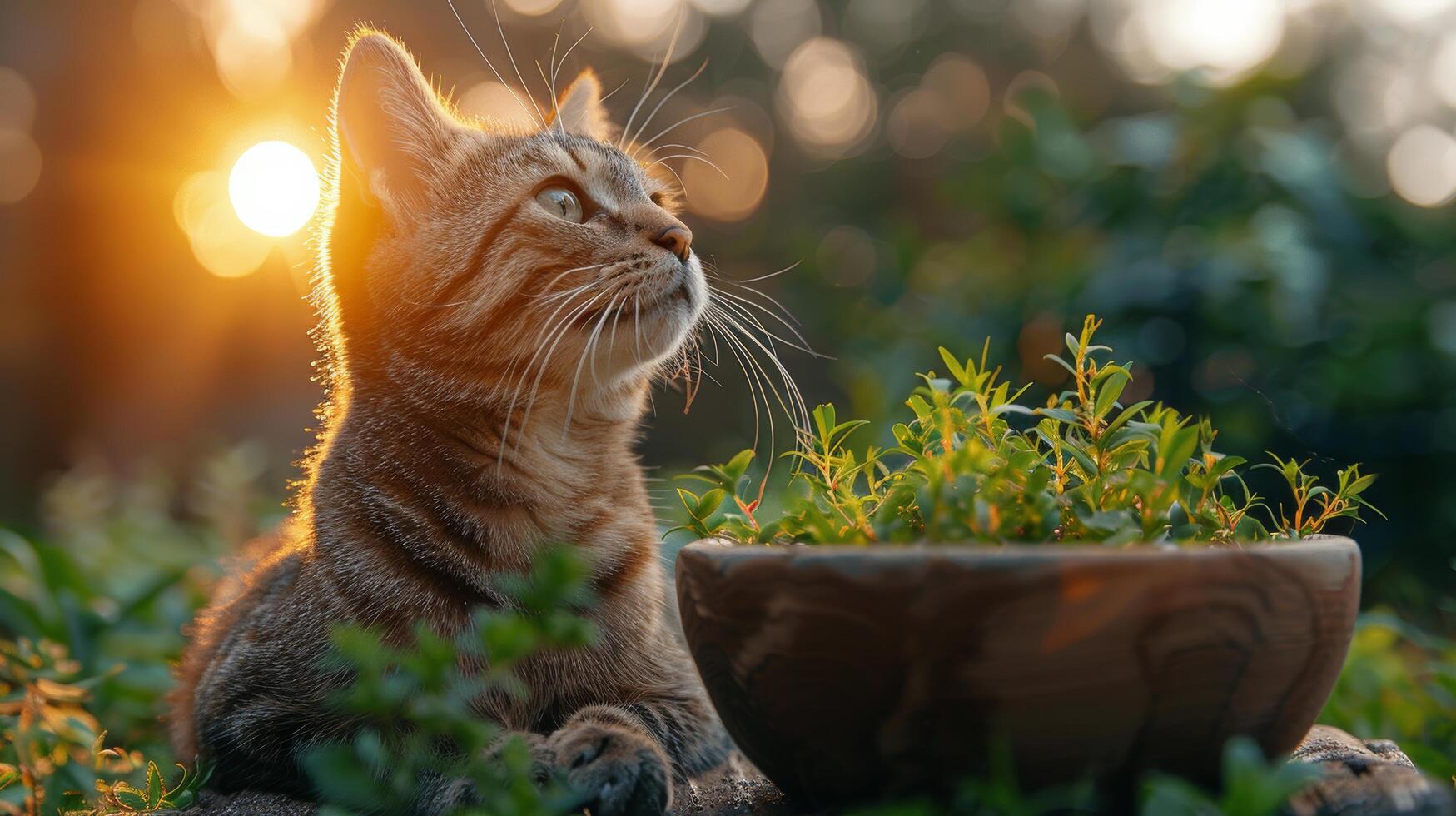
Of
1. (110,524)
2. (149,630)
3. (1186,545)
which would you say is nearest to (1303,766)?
(1186,545)

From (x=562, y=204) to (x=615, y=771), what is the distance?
1.18m

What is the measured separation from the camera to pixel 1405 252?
341cm

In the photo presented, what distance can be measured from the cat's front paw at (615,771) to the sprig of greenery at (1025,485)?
0.29 metres

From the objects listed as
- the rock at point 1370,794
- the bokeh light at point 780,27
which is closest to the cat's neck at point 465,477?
the rock at point 1370,794

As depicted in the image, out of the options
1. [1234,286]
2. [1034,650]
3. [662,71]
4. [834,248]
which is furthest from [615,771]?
[834,248]

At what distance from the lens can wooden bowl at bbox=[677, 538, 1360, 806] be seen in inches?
35.3

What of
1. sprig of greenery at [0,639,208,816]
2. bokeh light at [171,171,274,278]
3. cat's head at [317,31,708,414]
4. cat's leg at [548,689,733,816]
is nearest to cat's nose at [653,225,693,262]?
cat's head at [317,31,708,414]

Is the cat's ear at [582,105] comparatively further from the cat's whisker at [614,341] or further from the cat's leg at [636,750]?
the cat's leg at [636,750]

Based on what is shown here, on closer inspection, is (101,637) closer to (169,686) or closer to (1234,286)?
(169,686)

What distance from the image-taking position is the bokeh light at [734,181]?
612 centimetres

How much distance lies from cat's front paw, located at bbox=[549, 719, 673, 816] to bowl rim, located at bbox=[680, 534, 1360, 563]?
1.08ft

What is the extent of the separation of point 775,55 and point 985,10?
1432 mm

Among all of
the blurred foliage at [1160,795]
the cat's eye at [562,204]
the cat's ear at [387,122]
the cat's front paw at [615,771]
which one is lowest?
the cat's front paw at [615,771]

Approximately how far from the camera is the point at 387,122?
201 centimetres
